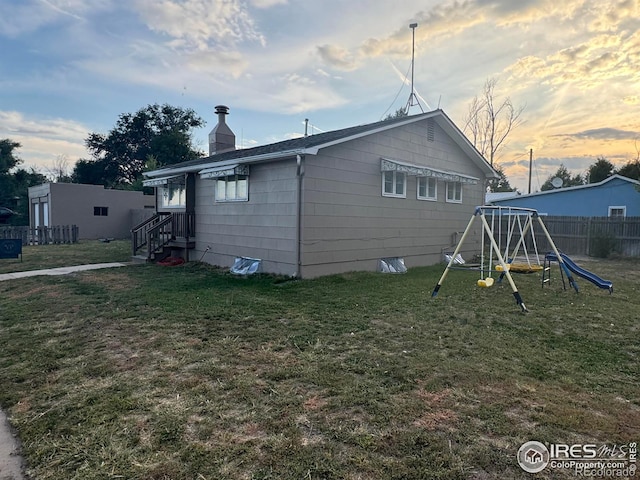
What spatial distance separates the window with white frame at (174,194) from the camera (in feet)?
40.5

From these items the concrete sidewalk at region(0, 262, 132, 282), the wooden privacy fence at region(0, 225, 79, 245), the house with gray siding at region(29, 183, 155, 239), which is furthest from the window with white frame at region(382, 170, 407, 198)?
the wooden privacy fence at region(0, 225, 79, 245)

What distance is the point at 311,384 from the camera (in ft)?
11.1

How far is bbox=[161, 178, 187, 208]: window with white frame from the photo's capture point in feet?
40.5

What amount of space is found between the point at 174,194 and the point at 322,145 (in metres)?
6.87

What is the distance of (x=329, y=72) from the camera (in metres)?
14.3

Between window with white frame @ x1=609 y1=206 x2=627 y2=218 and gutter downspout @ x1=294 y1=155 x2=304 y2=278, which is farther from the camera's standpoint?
window with white frame @ x1=609 y1=206 x2=627 y2=218

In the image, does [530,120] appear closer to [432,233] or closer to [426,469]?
[432,233]

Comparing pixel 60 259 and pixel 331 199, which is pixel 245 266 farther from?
pixel 60 259

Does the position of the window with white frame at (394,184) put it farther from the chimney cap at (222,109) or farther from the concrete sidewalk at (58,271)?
the concrete sidewalk at (58,271)

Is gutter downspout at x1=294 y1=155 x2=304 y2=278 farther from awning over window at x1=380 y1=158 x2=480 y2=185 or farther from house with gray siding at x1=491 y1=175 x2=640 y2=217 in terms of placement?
house with gray siding at x1=491 y1=175 x2=640 y2=217

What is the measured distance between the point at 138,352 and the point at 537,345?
4.64 m

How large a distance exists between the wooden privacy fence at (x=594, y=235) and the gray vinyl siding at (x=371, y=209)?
6.58 meters

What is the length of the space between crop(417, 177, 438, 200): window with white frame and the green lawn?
5.63 m

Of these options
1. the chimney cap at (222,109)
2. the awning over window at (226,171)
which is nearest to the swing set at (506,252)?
the awning over window at (226,171)
